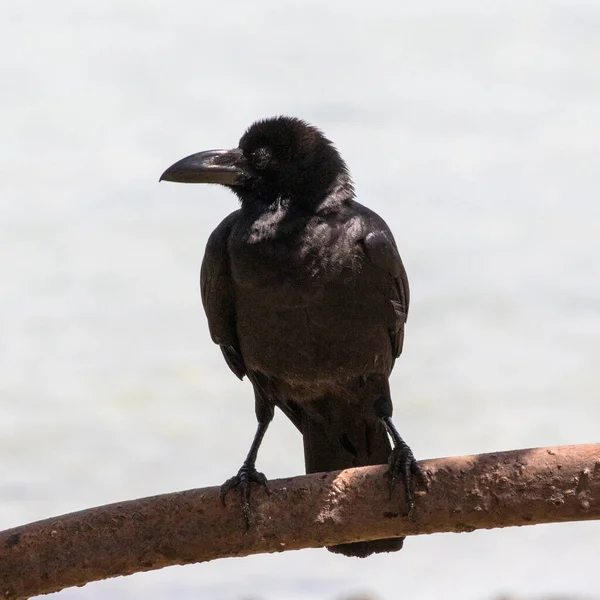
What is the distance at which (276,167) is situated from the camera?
16.6ft

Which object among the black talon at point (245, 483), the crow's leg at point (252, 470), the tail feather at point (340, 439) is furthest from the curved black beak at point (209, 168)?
the black talon at point (245, 483)

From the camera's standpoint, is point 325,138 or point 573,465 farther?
point 325,138

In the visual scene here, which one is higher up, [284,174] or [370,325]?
[284,174]

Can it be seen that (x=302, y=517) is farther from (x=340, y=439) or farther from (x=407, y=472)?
(x=340, y=439)

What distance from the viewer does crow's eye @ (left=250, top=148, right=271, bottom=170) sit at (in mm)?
5082

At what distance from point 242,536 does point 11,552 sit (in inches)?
31.8

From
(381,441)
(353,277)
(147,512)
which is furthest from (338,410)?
(147,512)

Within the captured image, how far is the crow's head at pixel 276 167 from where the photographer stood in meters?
4.97

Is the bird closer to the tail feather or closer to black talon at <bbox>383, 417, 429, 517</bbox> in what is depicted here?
the tail feather

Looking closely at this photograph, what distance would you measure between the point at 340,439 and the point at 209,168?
1.40 m

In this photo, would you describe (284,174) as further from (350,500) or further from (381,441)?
(350,500)

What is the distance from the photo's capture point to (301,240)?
4.74 metres

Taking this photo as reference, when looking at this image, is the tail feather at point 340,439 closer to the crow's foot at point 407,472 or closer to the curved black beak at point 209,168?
the crow's foot at point 407,472

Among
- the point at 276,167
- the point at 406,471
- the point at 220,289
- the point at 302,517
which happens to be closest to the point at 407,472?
the point at 406,471
